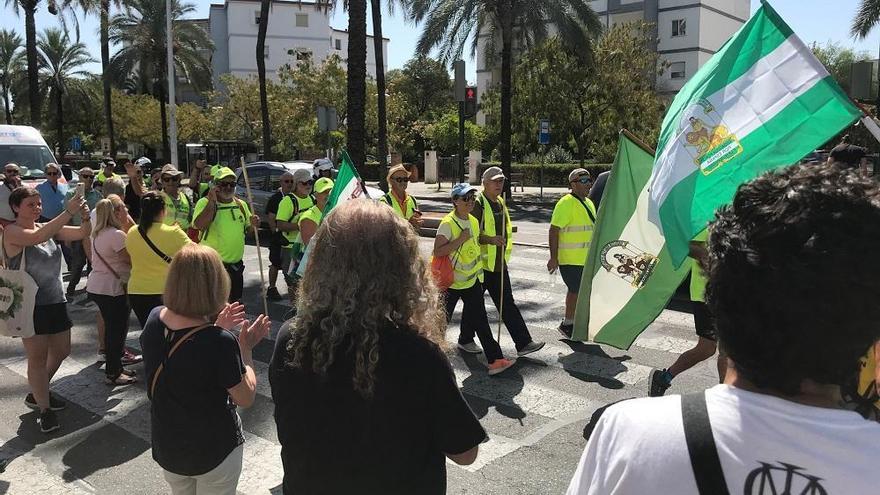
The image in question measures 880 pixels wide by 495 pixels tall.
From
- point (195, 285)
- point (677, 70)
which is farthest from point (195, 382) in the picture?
point (677, 70)

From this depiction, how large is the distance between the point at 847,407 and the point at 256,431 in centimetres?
427

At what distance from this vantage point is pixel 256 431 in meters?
4.96

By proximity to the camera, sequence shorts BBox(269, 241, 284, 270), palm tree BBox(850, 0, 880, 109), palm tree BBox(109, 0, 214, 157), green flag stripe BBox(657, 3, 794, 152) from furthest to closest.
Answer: palm tree BBox(109, 0, 214, 157)
palm tree BBox(850, 0, 880, 109)
shorts BBox(269, 241, 284, 270)
green flag stripe BBox(657, 3, 794, 152)

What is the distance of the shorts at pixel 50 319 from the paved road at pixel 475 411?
2.38ft

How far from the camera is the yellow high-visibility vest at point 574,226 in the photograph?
711 centimetres

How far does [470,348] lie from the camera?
686 cm

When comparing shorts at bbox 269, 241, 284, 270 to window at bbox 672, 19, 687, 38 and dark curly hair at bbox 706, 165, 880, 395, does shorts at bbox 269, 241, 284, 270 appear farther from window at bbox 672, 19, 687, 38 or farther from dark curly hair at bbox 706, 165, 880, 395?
window at bbox 672, 19, 687, 38

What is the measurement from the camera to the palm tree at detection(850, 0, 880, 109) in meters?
30.4

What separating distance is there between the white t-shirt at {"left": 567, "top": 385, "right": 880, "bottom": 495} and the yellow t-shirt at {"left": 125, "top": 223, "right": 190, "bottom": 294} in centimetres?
475

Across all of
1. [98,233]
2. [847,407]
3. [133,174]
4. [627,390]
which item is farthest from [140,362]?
[847,407]

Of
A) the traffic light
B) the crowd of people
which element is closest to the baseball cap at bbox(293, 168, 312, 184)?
the crowd of people

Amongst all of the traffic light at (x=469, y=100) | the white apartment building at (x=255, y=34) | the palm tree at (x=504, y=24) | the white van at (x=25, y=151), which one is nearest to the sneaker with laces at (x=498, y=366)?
the white van at (x=25, y=151)

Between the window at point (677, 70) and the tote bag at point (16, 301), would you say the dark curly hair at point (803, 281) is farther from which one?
the window at point (677, 70)

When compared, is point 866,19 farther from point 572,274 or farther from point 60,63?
point 60,63
